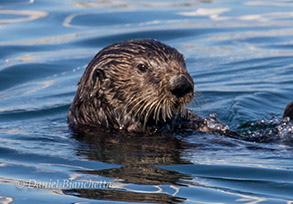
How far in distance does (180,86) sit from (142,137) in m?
0.73

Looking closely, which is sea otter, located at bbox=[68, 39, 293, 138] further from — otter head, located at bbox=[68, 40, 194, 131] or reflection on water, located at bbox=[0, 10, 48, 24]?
reflection on water, located at bbox=[0, 10, 48, 24]

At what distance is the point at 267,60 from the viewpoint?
32.7 feet

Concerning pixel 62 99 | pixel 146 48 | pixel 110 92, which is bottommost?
pixel 62 99

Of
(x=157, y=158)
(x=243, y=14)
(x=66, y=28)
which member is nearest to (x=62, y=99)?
(x=157, y=158)

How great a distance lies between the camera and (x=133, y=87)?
18.2 ft

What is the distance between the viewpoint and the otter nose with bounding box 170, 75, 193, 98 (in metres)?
5.20

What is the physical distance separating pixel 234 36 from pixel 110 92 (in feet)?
21.8

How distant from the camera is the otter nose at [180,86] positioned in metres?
5.20

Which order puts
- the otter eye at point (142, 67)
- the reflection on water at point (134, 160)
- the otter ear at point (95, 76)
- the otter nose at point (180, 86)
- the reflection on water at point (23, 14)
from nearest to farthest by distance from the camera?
1. the reflection on water at point (134, 160)
2. the otter nose at point (180, 86)
3. the otter eye at point (142, 67)
4. the otter ear at point (95, 76)
5. the reflection on water at point (23, 14)

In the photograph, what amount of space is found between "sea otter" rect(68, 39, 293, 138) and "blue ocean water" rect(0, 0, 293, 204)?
0.19 meters

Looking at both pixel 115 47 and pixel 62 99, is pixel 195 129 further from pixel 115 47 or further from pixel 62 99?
pixel 62 99

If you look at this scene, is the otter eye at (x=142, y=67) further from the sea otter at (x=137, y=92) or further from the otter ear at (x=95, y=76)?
the otter ear at (x=95, y=76)

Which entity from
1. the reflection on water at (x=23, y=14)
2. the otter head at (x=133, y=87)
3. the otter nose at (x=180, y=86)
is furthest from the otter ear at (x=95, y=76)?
the reflection on water at (x=23, y=14)

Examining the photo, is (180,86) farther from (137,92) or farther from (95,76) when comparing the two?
(95,76)
